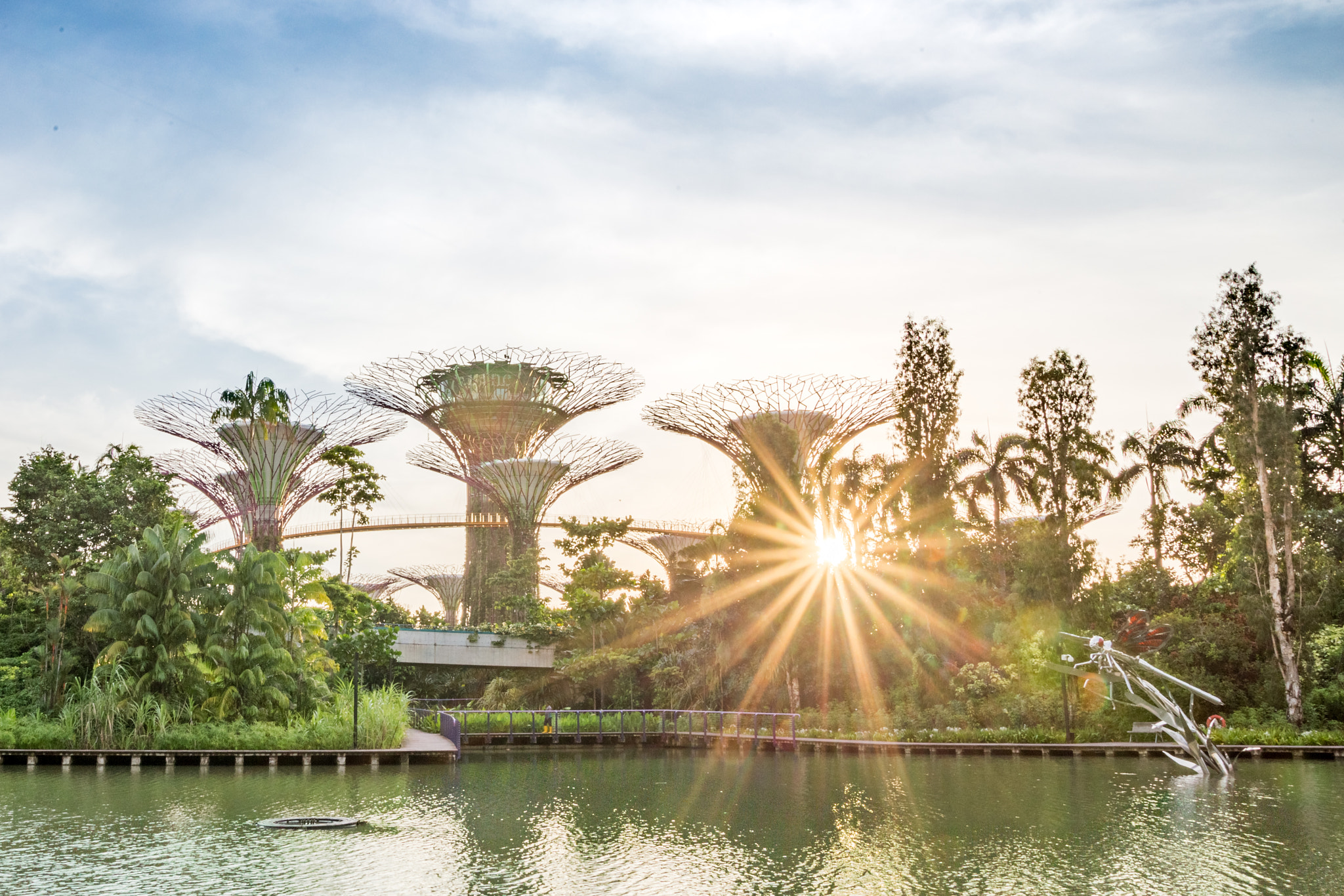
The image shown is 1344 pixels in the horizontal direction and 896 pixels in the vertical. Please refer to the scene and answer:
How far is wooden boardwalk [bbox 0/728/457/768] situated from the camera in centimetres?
2552

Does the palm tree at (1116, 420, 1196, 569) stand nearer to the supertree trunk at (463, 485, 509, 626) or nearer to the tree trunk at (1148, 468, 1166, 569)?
the tree trunk at (1148, 468, 1166, 569)

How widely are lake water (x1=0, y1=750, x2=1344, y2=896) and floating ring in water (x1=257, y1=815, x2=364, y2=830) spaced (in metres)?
0.29

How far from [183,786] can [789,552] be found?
20.8 meters

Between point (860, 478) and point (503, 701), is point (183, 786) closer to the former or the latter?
point (503, 701)

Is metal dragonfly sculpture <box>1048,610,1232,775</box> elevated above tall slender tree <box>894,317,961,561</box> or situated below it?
below

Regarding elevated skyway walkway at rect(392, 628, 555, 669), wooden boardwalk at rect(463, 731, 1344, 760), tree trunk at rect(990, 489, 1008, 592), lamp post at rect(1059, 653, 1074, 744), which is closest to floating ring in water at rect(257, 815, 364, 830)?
wooden boardwalk at rect(463, 731, 1344, 760)

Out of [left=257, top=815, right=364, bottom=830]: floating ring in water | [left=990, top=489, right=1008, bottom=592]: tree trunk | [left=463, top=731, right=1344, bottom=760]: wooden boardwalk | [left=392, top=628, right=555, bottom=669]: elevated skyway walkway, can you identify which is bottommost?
[left=463, top=731, right=1344, bottom=760]: wooden boardwalk

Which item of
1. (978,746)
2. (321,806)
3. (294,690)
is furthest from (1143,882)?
(294,690)

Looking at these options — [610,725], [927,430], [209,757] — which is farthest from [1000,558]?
[209,757]

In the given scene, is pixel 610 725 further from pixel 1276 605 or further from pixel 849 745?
pixel 1276 605

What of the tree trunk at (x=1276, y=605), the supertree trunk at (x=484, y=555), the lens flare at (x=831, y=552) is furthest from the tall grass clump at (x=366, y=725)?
the supertree trunk at (x=484, y=555)

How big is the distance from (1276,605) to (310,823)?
83.0 feet

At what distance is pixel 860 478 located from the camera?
125 feet

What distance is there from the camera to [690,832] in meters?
15.8
